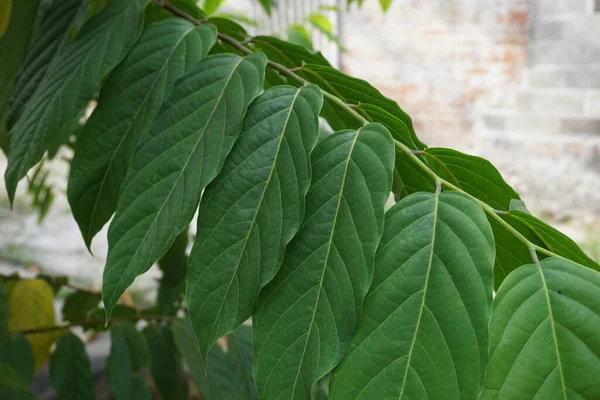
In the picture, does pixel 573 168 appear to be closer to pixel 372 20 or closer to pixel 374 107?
pixel 372 20

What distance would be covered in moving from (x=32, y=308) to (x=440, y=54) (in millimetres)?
3267

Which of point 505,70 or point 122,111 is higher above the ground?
point 122,111

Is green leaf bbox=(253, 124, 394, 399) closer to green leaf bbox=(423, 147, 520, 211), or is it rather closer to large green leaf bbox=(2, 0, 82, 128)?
green leaf bbox=(423, 147, 520, 211)

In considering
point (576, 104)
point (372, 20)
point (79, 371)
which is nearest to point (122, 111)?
point (79, 371)

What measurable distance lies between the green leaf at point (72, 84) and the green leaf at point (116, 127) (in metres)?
0.02

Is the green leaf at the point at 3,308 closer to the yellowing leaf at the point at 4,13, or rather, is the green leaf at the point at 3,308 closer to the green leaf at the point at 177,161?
the yellowing leaf at the point at 4,13

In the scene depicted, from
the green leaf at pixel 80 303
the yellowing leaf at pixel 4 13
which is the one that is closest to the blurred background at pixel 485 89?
the green leaf at pixel 80 303

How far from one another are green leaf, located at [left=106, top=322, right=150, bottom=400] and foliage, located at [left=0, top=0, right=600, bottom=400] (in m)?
0.36

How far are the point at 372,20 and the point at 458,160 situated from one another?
365cm

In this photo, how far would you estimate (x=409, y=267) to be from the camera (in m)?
0.35

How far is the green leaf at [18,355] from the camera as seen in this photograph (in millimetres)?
788

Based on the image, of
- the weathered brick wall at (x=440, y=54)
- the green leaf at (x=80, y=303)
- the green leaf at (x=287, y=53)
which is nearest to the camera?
the green leaf at (x=287, y=53)

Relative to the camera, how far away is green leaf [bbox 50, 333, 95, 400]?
0.83m

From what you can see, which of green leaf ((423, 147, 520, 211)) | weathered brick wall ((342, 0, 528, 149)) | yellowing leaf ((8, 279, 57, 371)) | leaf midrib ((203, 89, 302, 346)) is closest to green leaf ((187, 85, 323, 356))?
leaf midrib ((203, 89, 302, 346))
